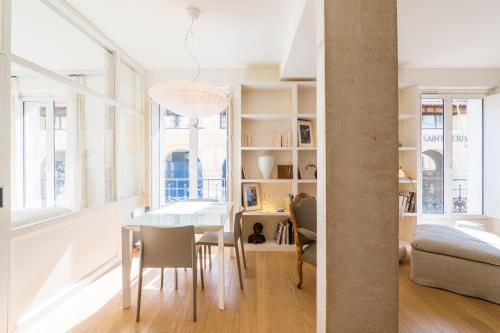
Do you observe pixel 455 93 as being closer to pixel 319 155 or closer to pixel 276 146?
pixel 276 146

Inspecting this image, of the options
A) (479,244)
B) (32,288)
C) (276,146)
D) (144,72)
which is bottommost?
(32,288)

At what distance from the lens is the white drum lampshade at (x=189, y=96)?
224 cm

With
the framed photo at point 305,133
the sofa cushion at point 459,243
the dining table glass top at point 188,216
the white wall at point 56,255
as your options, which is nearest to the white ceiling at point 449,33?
the framed photo at point 305,133

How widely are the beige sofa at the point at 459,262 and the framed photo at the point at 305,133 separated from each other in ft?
5.96

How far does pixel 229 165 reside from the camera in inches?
158

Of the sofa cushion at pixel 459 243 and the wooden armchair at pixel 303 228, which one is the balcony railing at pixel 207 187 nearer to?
the wooden armchair at pixel 303 228

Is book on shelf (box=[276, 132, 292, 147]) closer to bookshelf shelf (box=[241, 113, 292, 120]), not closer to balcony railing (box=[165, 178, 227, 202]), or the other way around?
bookshelf shelf (box=[241, 113, 292, 120])

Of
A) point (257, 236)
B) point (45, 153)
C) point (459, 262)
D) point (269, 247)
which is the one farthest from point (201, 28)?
point (459, 262)

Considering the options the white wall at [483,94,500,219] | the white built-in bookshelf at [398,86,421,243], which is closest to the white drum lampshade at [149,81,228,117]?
the white built-in bookshelf at [398,86,421,243]

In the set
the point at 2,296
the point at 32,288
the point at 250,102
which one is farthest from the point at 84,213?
the point at 250,102

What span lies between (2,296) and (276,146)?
3.24 m

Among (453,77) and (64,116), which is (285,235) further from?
(453,77)

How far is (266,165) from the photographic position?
12.6 feet

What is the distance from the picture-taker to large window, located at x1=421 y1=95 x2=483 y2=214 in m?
4.12
